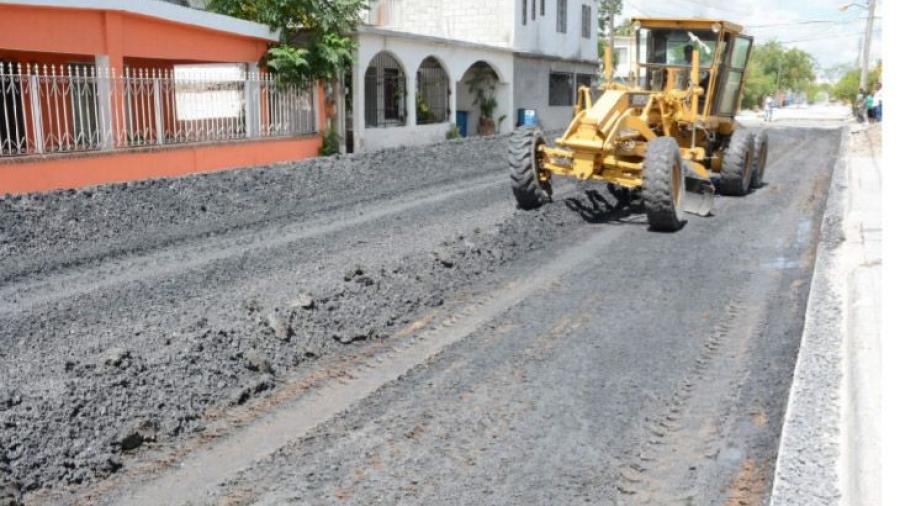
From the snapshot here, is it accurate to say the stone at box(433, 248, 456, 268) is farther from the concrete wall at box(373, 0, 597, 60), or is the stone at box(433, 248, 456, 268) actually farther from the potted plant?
the concrete wall at box(373, 0, 597, 60)

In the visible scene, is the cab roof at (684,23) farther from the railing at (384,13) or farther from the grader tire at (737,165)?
the railing at (384,13)

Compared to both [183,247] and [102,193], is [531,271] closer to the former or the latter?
[183,247]

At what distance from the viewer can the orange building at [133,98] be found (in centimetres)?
1374

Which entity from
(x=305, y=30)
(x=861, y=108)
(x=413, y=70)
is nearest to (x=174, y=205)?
(x=305, y=30)

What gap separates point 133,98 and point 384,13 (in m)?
15.8

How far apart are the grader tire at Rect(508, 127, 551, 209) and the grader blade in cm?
226

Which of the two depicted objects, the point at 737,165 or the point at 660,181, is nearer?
the point at 660,181

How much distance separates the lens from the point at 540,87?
33.9m

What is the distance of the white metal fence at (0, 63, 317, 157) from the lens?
1369 cm

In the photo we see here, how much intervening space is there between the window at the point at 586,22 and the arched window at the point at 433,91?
12.2 meters

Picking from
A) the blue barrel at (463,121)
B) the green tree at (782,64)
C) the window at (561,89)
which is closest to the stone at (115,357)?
the blue barrel at (463,121)

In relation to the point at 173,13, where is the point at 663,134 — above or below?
below

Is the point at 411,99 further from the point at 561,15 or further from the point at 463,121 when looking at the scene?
the point at 561,15

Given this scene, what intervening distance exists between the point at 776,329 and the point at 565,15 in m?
30.2
